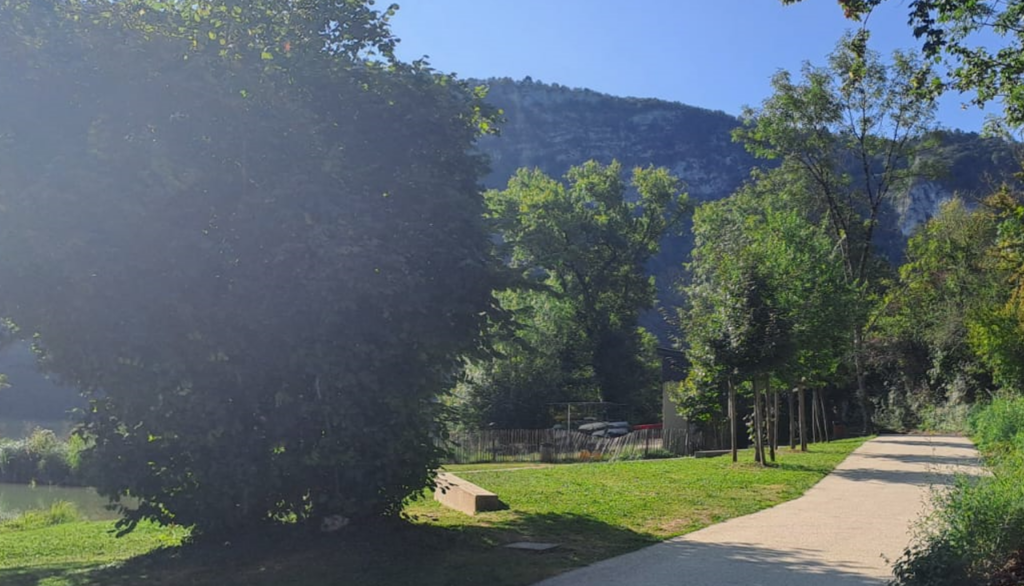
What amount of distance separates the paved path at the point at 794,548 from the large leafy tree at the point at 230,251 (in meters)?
3.11

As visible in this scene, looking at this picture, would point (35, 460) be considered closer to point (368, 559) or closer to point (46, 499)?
point (46, 499)

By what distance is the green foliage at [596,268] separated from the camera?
159ft

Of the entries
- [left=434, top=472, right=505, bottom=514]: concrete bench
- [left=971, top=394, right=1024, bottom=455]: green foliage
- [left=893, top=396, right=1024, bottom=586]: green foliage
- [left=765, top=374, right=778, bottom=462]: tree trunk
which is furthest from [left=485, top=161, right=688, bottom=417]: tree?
[left=893, top=396, right=1024, bottom=586]: green foliage

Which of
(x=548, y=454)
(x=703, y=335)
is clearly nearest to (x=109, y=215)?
(x=703, y=335)

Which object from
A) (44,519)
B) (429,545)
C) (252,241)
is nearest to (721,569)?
(429,545)

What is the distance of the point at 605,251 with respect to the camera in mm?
50750

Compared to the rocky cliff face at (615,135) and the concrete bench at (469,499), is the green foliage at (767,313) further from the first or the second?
the rocky cliff face at (615,135)

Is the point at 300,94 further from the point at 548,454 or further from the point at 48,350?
the point at 548,454

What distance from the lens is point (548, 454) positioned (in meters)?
30.7

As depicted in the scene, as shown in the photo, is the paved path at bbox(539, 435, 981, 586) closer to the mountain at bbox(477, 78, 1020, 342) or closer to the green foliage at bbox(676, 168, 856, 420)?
the green foliage at bbox(676, 168, 856, 420)

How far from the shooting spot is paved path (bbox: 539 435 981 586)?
791 centimetres

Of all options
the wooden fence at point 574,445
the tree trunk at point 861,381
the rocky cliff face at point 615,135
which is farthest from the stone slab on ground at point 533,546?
the rocky cliff face at point 615,135

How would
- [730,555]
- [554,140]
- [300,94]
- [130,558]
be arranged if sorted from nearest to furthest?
[730,555]
[300,94]
[130,558]
[554,140]

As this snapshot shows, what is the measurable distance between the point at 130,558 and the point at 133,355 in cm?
325
